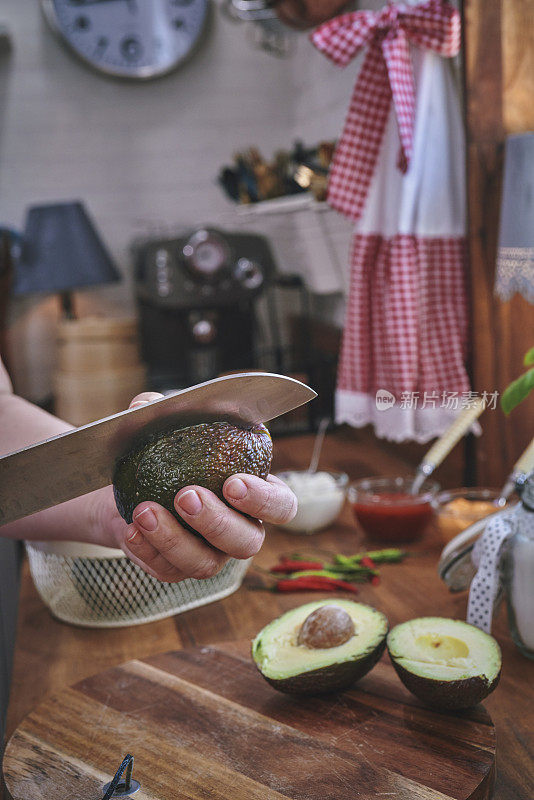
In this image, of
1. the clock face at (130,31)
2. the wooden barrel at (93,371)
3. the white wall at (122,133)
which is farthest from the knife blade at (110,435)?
the clock face at (130,31)

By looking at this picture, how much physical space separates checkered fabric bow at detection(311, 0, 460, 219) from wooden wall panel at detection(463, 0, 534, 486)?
0.20 ft

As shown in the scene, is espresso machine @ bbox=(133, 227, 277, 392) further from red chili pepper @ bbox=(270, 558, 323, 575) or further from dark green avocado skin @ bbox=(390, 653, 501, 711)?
dark green avocado skin @ bbox=(390, 653, 501, 711)

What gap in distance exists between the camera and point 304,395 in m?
0.57

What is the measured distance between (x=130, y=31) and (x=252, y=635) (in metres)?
2.51

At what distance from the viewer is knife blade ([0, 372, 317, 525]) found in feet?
1.73

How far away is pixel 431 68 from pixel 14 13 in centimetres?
201

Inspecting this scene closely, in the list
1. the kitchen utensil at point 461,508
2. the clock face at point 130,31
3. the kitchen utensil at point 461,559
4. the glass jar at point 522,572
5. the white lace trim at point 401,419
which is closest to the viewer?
the glass jar at point 522,572

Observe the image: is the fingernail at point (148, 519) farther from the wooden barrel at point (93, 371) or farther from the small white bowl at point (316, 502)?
the wooden barrel at point (93, 371)

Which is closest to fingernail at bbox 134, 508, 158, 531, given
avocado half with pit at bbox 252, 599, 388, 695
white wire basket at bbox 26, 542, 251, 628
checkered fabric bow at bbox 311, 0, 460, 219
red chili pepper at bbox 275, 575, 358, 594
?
avocado half with pit at bbox 252, 599, 388, 695

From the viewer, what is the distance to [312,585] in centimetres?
103

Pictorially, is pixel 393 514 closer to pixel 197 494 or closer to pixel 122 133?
pixel 197 494

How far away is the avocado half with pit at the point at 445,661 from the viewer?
0.64 meters

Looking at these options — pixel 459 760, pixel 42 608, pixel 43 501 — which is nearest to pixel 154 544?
pixel 43 501

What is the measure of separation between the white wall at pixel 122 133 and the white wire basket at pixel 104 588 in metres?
2.07
